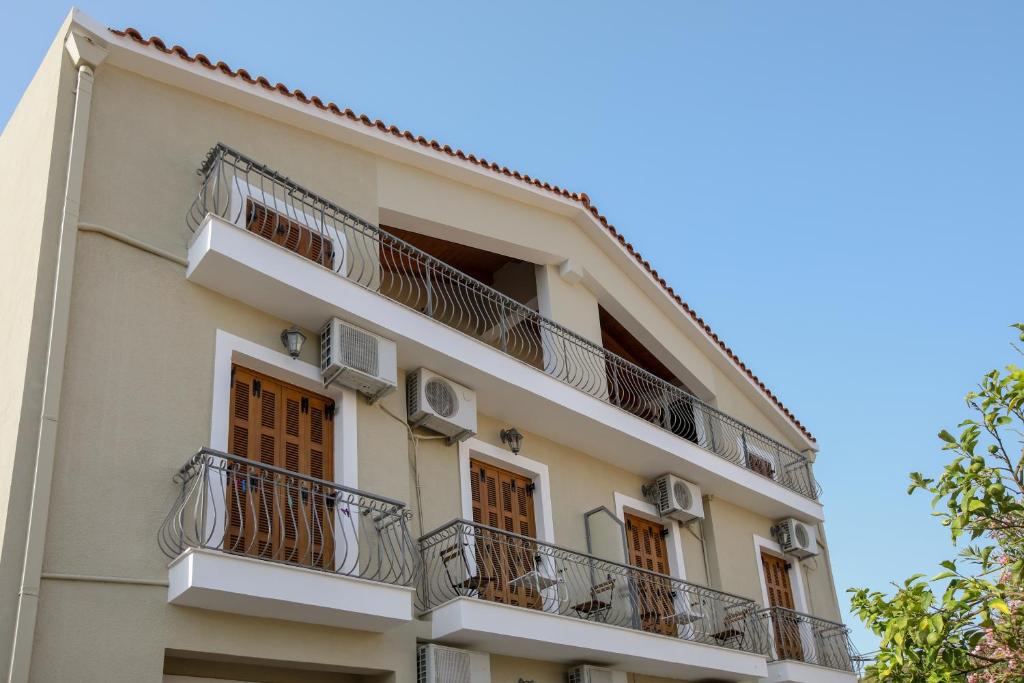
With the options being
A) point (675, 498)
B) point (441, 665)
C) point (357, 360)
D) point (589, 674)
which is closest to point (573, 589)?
point (589, 674)

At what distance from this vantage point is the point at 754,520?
53.5 feet

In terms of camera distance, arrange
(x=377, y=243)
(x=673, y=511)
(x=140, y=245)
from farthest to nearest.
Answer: (x=673, y=511)
(x=377, y=243)
(x=140, y=245)

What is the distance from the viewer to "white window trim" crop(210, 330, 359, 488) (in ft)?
30.5

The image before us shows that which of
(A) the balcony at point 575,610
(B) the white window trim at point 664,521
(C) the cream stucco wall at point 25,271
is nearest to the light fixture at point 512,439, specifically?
(A) the balcony at point 575,610

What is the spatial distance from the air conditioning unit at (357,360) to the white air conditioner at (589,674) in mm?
3784

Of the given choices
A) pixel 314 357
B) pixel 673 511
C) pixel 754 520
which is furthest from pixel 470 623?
pixel 754 520

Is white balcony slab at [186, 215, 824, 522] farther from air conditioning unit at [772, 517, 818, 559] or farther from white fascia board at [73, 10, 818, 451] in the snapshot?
white fascia board at [73, 10, 818, 451]

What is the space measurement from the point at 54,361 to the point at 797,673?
10393mm

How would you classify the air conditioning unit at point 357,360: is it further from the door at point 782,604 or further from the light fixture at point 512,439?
the door at point 782,604

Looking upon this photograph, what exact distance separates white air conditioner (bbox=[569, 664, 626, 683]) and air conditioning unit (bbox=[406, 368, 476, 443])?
9.22 feet

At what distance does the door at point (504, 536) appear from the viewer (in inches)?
429

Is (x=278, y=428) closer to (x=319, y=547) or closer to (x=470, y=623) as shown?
(x=319, y=547)

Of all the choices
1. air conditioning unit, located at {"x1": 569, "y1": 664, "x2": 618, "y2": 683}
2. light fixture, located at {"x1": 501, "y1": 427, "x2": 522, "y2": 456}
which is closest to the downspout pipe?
light fixture, located at {"x1": 501, "y1": 427, "x2": 522, "y2": 456}

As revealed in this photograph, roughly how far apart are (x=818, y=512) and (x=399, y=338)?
30.7 ft
